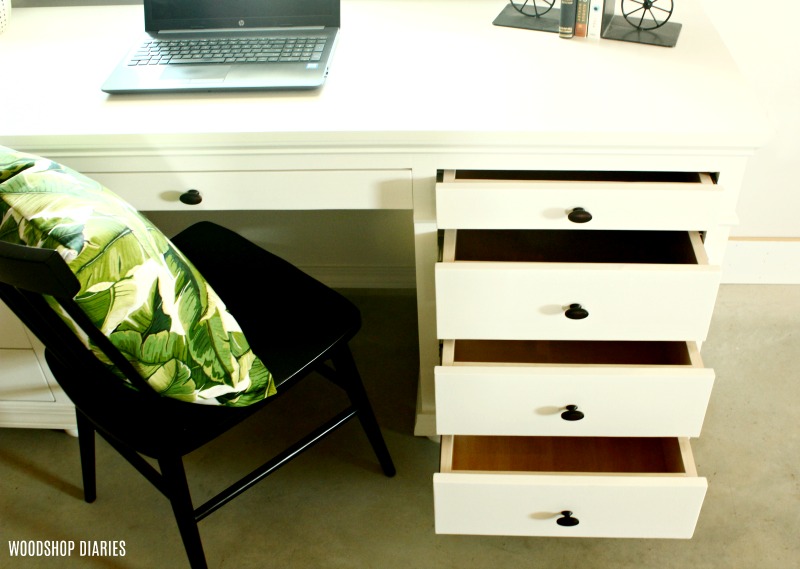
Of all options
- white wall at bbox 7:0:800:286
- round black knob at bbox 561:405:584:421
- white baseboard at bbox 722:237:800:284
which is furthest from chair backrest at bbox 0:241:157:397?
white baseboard at bbox 722:237:800:284

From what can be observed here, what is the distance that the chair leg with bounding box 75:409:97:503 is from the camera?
142 cm

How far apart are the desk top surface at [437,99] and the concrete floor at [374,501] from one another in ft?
2.26

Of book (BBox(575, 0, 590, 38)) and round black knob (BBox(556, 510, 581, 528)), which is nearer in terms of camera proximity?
round black knob (BBox(556, 510, 581, 528))

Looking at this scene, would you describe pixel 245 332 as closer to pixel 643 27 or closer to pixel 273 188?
pixel 273 188

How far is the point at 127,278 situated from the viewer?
34.0 inches

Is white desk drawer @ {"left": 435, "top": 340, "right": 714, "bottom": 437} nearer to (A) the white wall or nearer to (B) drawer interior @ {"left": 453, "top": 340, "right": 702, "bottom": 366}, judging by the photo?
(B) drawer interior @ {"left": 453, "top": 340, "right": 702, "bottom": 366}

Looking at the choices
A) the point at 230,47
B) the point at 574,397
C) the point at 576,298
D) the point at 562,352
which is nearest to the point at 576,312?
the point at 576,298

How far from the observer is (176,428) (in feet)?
3.71

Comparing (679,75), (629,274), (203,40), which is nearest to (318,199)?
(203,40)

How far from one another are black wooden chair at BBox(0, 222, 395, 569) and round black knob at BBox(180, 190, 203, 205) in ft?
0.49

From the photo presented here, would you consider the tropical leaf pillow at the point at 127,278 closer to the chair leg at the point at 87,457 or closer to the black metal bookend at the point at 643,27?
the chair leg at the point at 87,457

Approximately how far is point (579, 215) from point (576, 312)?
14 cm

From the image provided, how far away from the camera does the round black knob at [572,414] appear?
1.25 meters
